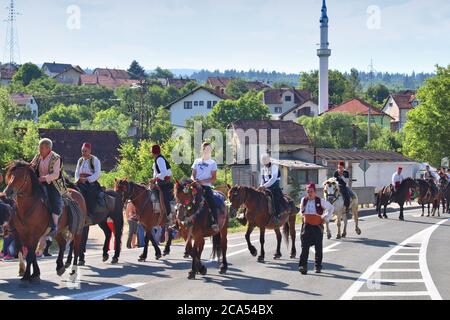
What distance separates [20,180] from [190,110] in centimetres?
11951

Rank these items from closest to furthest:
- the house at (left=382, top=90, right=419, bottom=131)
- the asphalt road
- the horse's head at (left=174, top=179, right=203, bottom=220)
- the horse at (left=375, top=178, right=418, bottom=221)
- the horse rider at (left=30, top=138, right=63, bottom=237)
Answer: the asphalt road
the horse rider at (left=30, top=138, right=63, bottom=237)
the horse's head at (left=174, top=179, right=203, bottom=220)
the horse at (left=375, top=178, right=418, bottom=221)
the house at (left=382, top=90, right=419, bottom=131)

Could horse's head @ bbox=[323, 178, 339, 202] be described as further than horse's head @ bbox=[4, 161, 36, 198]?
Yes

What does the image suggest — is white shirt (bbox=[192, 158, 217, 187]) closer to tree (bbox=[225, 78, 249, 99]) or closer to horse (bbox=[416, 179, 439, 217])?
horse (bbox=[416, 179, 439, 217])

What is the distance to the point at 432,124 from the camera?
75.6m

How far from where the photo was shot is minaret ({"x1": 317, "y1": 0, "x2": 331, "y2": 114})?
143 meters

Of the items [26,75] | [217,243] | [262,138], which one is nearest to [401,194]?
[217,243]

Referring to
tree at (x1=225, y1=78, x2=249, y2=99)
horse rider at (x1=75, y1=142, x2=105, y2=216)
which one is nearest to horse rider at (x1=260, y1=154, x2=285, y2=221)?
horse rider at (x1=75, y1=142, x2=105, y2=216)

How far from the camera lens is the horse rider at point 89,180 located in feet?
61.3

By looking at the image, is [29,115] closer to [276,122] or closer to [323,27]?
[323,27]

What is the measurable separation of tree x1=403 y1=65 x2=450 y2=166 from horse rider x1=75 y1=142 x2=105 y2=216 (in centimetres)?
6062

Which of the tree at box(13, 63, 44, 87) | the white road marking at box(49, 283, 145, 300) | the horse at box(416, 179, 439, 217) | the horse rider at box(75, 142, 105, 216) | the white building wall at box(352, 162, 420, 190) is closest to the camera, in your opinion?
the white road marking at box(49, 283, 145, 300)

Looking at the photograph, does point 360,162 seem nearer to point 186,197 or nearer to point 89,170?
point 89,170

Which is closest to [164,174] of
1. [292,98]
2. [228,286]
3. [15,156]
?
[228,286]

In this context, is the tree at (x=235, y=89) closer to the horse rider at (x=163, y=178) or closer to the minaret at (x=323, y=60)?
the minaret at (x=323, y=60)
